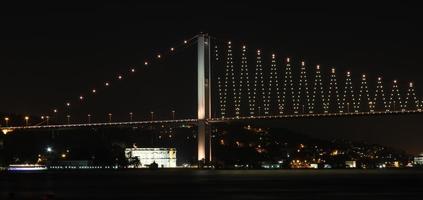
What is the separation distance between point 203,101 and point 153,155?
195 ft

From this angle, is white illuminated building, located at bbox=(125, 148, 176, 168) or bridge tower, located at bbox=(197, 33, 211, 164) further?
white illuminated building, located at bbox=(125, 148, 176, 168)

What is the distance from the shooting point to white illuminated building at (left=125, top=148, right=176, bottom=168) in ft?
413

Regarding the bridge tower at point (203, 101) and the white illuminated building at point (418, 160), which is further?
the white illuminated building at point (418, 160)

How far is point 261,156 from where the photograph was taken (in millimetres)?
123062

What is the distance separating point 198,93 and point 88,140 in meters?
59.6

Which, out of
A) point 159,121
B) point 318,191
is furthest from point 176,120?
point 318,191

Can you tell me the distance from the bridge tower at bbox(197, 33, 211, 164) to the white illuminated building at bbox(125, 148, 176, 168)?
176 ft

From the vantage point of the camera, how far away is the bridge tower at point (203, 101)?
223 feet

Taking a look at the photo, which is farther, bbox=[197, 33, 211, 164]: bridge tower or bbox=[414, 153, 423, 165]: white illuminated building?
bbox=[414, 153, 423, 165]: white illuminated building

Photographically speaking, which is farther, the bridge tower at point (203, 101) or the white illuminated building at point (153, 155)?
the white illuminated building at point (153, 155)

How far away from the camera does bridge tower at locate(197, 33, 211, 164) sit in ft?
223

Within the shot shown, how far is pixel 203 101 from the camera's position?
227ft

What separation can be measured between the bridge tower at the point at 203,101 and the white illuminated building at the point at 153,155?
5362 cm

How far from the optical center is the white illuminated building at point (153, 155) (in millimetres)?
126000
